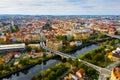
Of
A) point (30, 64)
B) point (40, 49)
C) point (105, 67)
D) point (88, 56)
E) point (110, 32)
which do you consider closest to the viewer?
point (105, 67)

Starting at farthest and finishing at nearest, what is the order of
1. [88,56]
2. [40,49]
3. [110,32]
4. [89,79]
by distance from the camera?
1. [110,32]
2. [40,49]
3. [88,56]
4. [89,79]

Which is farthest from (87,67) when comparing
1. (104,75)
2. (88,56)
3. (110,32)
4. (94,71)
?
(110,32)

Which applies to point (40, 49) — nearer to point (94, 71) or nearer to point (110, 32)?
point (94, 71)

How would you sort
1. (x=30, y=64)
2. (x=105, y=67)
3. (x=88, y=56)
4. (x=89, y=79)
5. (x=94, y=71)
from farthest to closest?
(x=88, y=56) → (x=30, y=64) → (x=105, y=67) → (x=94, y=71) → (x=89, y=79)

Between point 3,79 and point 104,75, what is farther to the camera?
point 3,79

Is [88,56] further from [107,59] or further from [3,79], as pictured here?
[3,79]

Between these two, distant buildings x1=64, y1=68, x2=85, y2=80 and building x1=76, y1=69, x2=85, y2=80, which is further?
building x1=76, y1=69, x2=85, y2=80

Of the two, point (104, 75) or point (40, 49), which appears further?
point (40, 49)

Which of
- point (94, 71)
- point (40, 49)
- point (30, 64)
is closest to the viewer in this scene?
point (94, 71)

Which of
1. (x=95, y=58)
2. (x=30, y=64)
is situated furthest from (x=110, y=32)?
(x=30, y=64)

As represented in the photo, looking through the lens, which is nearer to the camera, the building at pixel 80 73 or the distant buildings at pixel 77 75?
the distant buildings at pixel 77 75
